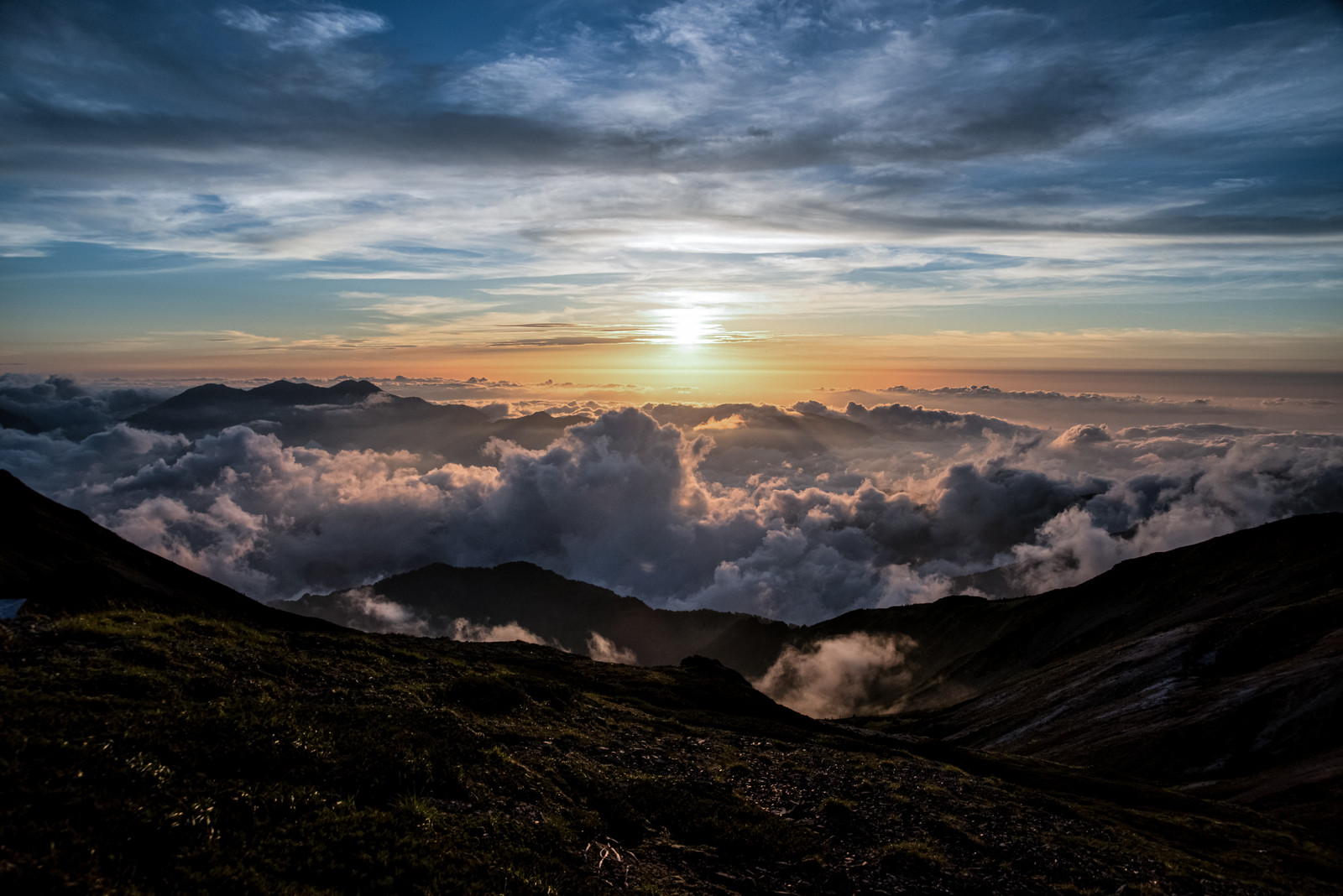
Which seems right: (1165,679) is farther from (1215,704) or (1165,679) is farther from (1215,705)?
(1215,705)

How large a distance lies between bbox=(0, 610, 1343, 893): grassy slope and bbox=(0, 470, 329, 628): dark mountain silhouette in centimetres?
1488

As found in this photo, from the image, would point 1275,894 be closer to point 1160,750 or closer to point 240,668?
point 240,668

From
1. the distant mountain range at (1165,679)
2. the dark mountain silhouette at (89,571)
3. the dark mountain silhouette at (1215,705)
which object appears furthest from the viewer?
the dark mountain silhouette at (1215,705)

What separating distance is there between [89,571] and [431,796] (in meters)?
50.9

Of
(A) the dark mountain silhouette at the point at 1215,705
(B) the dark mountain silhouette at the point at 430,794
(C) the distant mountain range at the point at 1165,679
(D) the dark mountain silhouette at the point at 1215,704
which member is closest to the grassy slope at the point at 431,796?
(B) the dark mountain silhouette at the point at 430,794

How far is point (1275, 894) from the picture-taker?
32.3m

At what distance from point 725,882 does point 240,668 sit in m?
21.0

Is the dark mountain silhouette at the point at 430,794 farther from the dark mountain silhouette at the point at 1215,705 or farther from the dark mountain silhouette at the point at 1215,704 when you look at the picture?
the dark mountain silhouette at the point at 1215,704

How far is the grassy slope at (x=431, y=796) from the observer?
38.6 ft

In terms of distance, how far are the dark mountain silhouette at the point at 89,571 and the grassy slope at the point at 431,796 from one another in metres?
14.9

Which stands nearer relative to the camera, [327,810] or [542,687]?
[327,810]

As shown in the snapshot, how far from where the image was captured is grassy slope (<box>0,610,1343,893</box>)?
1176 centimetres

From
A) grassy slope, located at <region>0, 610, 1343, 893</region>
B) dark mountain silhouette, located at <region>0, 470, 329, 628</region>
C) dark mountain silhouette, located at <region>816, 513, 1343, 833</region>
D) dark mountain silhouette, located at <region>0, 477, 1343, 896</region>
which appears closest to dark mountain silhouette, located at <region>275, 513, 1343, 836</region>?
dark mountain silhouette, located at <region>816, 513, 1343, 833</region>

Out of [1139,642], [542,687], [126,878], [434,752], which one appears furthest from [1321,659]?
[126,878]
